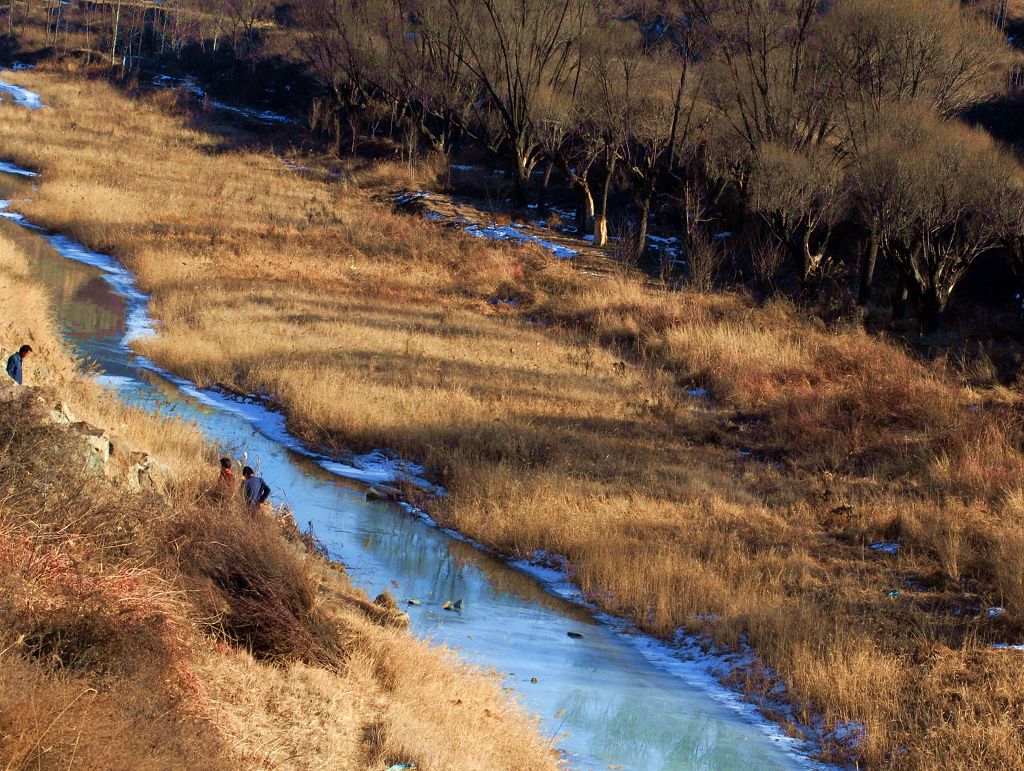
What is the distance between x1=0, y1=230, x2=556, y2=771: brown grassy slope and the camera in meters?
4.48

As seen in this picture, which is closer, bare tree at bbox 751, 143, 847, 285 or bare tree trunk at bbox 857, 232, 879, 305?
bare tree at bbox 751, 143, 847, 285

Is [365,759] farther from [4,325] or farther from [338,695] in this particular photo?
[4,325]

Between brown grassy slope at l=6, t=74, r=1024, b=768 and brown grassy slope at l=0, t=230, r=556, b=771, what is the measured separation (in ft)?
10.8

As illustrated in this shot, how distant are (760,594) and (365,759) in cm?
542

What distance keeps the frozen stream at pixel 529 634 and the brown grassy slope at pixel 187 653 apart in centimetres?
101

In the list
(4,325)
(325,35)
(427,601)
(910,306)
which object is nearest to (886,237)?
(910,306)

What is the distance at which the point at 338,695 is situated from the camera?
21.0ft

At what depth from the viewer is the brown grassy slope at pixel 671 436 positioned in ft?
29.5

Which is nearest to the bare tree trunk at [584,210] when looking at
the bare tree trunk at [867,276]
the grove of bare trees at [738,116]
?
the grove of bare trees at [738,116]

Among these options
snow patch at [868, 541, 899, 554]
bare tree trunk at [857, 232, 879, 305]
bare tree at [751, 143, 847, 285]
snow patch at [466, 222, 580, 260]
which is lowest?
snow patch at [466, 222, 580, 260]

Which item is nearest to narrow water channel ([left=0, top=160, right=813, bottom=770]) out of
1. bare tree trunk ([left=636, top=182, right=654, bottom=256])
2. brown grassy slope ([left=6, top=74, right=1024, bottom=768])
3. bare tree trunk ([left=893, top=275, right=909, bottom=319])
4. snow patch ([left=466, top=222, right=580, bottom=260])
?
brown grassy slope ([left=6, top=74, right=1024, bottom=768])

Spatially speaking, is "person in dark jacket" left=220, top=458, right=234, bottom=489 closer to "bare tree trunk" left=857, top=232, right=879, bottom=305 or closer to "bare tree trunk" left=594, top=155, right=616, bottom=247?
"bare tree trunk" left=857, top=232, right=879, bottom=305

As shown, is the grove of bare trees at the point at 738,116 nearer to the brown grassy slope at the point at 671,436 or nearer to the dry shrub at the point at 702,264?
the dry shrub at the point at 702,264

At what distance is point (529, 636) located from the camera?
9805mm
